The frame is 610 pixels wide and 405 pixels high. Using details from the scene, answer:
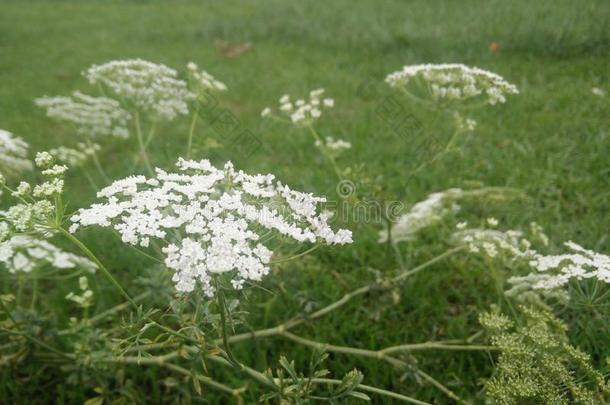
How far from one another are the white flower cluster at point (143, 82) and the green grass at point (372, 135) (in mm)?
351

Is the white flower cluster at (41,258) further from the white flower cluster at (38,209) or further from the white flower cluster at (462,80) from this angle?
the white flower cluster at (462,80)

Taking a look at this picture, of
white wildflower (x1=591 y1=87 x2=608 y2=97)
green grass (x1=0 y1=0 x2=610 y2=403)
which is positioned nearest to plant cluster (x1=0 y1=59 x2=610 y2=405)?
green grass (x1=0 y1=0 x2=610 y2=403)

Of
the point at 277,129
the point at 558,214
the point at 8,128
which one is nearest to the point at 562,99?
the point at 558,214

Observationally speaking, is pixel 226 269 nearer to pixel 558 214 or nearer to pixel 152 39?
pixel 558 214

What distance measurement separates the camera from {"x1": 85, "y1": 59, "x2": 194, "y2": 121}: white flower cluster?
3098mm

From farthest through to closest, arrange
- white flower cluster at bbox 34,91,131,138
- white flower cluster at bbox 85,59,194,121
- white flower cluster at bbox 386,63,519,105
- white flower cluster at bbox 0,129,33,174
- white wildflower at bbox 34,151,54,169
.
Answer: white flower cluster at bbox 34,91,131,138 → white flower cluster at bbox 85,59,194,121 → white flower cluster at bbox 386,63,519,105 → white flower cluster at bbox 0,129,33,174 → white wildflower at bbox 34,151,54,169

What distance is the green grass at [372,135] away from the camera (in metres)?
2.82

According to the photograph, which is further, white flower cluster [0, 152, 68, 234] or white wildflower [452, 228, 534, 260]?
white wildflower [452, 228, 534, 260]

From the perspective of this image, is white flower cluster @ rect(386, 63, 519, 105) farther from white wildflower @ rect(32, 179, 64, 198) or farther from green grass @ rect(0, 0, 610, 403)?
white wildflower @ rect(32, 179, 64, 198)

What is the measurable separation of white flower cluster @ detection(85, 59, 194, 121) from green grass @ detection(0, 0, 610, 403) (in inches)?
13.8

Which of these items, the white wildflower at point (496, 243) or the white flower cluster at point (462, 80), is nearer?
the white wildflower at point (496, 243)

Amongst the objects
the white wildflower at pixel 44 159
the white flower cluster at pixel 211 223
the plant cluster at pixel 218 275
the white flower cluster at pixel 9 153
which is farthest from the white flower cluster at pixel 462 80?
the white flower cluster at pixel 9 153

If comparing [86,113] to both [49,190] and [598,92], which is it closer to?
[49,190]

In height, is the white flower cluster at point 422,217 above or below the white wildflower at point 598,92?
above
